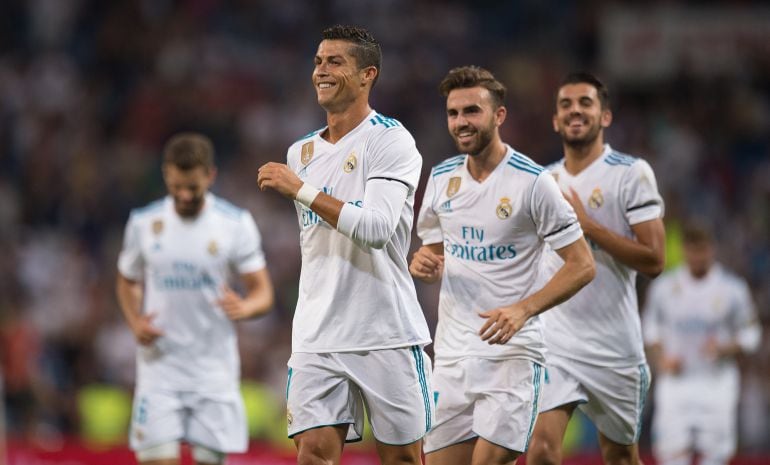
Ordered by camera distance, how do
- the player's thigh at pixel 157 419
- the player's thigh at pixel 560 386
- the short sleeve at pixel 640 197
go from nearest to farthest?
the player's thigh at pixel 560 386, the short sleeve at pixel 640 197, the player's thigh at pixel 157 419

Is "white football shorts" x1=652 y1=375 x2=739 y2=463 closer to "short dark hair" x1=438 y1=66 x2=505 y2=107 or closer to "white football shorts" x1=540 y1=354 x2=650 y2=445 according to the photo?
"white football shorts" x1=540 y1=354 x2=650 y2=445

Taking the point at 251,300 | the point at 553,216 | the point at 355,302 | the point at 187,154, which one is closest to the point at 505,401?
the point at 553,216

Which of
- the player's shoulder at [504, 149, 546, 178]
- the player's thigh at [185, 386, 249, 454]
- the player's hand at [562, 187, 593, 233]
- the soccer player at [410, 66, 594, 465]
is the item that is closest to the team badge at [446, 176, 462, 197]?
the soccer player at [410, 66, 594, 465]

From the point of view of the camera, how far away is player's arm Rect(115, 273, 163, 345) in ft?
26.9

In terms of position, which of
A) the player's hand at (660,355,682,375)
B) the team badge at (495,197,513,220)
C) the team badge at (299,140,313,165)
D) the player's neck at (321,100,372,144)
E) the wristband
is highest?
the player's neck at (321,100,372,144)

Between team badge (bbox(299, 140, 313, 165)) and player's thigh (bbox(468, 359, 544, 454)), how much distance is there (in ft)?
4.67

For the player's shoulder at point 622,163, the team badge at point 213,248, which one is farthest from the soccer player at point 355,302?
the team badge at point 213,248

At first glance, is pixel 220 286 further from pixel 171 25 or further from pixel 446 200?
pixel 171 25

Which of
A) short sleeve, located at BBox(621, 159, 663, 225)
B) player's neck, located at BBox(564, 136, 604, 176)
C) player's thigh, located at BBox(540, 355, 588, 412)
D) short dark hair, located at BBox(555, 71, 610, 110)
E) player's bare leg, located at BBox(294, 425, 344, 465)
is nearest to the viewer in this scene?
player's bare leg, located at BBox(294, 425, 344, 465)

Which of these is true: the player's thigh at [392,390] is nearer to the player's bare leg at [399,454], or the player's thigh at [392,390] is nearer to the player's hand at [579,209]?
the player's bare leg at [399,454]

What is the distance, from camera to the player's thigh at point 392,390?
19.3 feet

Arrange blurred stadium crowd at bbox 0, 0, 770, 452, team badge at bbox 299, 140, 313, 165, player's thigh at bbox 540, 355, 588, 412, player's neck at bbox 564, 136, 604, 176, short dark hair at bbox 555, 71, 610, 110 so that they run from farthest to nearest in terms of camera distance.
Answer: blurred stadium crowd at bbox 0, 0, 770, 452 < player's neck at bbox 564, 136, 604, 176 < short dark hair at bbox 555, 71, 610, 110 < player's thigh at bbox 540, 355, 588, 412 < team badge at bbox 299, 140, 313, 165

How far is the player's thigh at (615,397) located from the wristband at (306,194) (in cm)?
231

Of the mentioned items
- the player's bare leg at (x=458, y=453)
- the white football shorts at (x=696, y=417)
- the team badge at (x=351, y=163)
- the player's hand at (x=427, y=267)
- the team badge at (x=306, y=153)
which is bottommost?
the white football shorts at (x=696, y=417)
